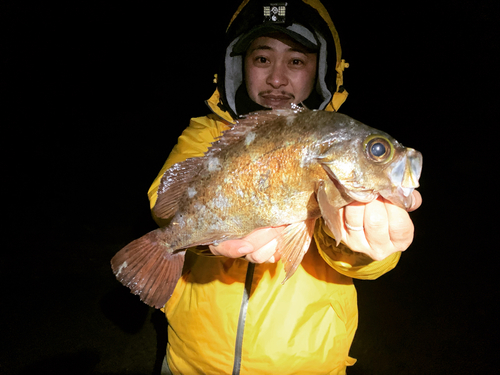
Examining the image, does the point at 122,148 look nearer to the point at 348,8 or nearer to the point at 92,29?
the point at 92,29

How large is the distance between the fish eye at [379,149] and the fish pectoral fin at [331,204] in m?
0.20

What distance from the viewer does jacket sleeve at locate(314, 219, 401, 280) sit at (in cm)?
131

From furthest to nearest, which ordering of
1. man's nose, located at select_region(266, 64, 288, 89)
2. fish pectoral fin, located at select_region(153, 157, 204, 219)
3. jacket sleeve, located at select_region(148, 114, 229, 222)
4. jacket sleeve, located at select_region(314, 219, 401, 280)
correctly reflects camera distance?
man's nose, located at select_region(266, 64, 288, 89) < jacket sleeve, located at select_region(148, 114, 229, 222) < fish pectoral fin, located at select_region(153, 157, 204, 219) < jacket sleeve, located at select_region(314, 219, 401, 280)

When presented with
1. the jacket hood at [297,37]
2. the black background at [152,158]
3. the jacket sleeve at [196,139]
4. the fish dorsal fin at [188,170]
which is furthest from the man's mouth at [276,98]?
the black background at [152,158]

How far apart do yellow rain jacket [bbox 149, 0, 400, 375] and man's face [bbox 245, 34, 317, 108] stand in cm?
120

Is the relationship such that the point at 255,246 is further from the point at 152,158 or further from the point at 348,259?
the point at 152,158

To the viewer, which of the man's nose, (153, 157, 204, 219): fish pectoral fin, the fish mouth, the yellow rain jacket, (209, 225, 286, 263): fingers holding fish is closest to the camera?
the fish mouth

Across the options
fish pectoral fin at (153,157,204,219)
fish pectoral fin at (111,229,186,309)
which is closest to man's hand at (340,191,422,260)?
fish pectoral fin at (153,157,204,219)

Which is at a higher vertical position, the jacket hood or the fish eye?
the jacket hood

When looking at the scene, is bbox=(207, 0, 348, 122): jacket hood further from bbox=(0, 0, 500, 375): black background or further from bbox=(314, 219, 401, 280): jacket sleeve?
bbox=(0, 0, 500, 375): black background

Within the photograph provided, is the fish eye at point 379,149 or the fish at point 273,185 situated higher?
the fish eye at point 379,149

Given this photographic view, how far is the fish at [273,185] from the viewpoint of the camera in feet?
3.34

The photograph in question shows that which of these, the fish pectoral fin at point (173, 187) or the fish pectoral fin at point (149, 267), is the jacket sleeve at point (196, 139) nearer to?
the fish pectoral fin at point (173, 187)

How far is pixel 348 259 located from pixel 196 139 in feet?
4.83
